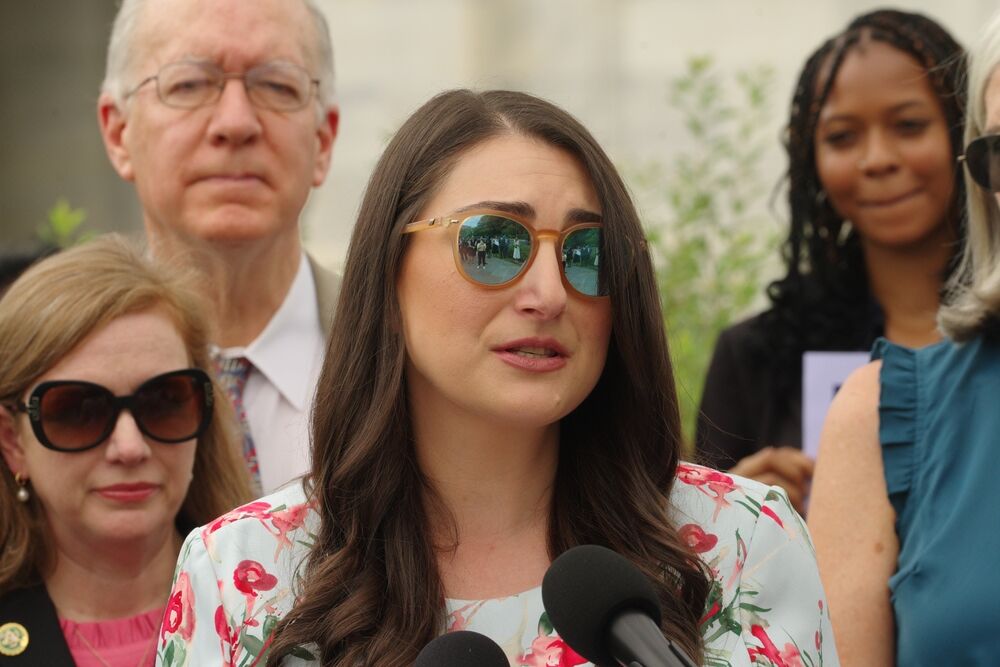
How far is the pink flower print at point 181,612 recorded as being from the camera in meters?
2.99

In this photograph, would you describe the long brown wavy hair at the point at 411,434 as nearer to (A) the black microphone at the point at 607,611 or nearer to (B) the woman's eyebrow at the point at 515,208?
(B) the woman's eyebrow at the point at 515,208

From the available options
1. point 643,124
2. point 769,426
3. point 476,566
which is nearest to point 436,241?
point 476,566

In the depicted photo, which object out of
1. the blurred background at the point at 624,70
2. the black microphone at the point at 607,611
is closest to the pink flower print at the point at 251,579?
the black microphone at the point at 607,611

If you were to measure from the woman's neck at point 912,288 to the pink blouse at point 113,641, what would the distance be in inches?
96.5

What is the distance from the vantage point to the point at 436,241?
3.03 m

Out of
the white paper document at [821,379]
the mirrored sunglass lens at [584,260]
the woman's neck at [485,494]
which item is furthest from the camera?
the white paper document at [821,379]

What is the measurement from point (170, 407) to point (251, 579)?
99 centimetres

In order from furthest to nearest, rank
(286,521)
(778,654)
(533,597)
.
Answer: (286,521) < (533,597) < (778,654)

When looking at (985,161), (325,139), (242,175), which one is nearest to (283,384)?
(242,175)

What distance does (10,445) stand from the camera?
3967 mm

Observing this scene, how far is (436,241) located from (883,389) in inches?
46.3

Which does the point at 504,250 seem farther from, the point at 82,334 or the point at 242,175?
the point at 242,175

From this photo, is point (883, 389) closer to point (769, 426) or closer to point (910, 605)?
point (910, 605)

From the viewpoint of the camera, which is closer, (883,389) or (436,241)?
(436,241)
